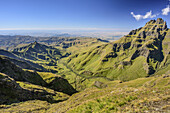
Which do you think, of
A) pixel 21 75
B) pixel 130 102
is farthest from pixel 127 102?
pixel 21 75

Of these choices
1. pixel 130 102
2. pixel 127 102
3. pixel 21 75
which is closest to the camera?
pixel 130 102

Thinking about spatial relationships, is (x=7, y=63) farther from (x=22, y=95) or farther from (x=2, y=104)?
(x=2, y=104)

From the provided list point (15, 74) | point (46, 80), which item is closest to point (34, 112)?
point (15, 74)

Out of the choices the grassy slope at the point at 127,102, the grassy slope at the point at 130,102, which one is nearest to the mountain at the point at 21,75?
the grassy slope at the point at 127,102

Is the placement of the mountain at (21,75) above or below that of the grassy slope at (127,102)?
below

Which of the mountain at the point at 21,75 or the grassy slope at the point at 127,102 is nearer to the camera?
the grassy slope at the point at 127,102

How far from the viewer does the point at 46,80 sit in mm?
117938

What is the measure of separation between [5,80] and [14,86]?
6177mm

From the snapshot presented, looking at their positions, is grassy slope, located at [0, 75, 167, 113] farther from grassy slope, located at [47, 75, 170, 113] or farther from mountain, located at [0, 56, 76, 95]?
mountain, located at [0, 56, 76, 95]

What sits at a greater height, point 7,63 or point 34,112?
point 7,63

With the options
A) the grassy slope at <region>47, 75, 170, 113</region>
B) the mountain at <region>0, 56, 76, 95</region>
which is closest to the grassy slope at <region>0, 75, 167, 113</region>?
the grassy slope at <region>47, 75, 170, 113</region>

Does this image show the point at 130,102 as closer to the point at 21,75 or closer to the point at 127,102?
the point at 127,102

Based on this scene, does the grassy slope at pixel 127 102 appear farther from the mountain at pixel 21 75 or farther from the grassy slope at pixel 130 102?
the mountain at pixel 21 75

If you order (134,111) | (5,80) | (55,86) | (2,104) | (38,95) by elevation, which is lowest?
(55,86)
